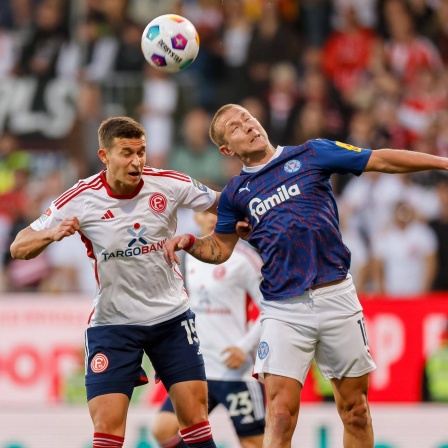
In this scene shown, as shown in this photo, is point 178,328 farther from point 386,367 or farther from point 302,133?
point 302,133

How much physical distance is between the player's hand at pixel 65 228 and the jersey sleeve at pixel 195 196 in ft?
2.56

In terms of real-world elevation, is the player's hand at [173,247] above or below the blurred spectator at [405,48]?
below

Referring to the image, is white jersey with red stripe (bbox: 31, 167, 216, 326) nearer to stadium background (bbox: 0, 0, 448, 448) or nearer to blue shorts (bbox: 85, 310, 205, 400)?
blue shorts (bbox: 85, 310, 205, 400)

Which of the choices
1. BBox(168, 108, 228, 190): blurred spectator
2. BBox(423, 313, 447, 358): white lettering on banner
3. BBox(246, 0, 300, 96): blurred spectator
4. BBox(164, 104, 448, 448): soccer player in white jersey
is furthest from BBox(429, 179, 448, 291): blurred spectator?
BBox(164, 104, 448, 448): soccer player in white jersey

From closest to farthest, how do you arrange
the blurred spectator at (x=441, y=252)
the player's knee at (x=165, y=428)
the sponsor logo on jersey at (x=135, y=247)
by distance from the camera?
the sponsor logo on jersey at (x=135, y=247)
the player's knee at (x=165, y=428)
the blurred spectator at (x=441, y=252)

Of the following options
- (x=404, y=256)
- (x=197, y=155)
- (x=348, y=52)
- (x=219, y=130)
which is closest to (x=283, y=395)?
(x=219, y=130)

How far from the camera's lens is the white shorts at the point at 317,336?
19.7 feet

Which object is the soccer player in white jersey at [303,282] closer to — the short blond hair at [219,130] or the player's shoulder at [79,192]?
the short blond hair at [219,130]

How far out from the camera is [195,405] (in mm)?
6137

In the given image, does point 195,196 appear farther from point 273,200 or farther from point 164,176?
point 273,200

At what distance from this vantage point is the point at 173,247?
5980mm

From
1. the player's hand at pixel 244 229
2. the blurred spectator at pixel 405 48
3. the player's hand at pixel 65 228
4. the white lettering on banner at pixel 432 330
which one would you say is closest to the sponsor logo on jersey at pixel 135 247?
the player's hand at pixel 65 228

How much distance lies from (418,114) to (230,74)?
7.95 ft

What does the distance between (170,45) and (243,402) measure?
8.19ft
